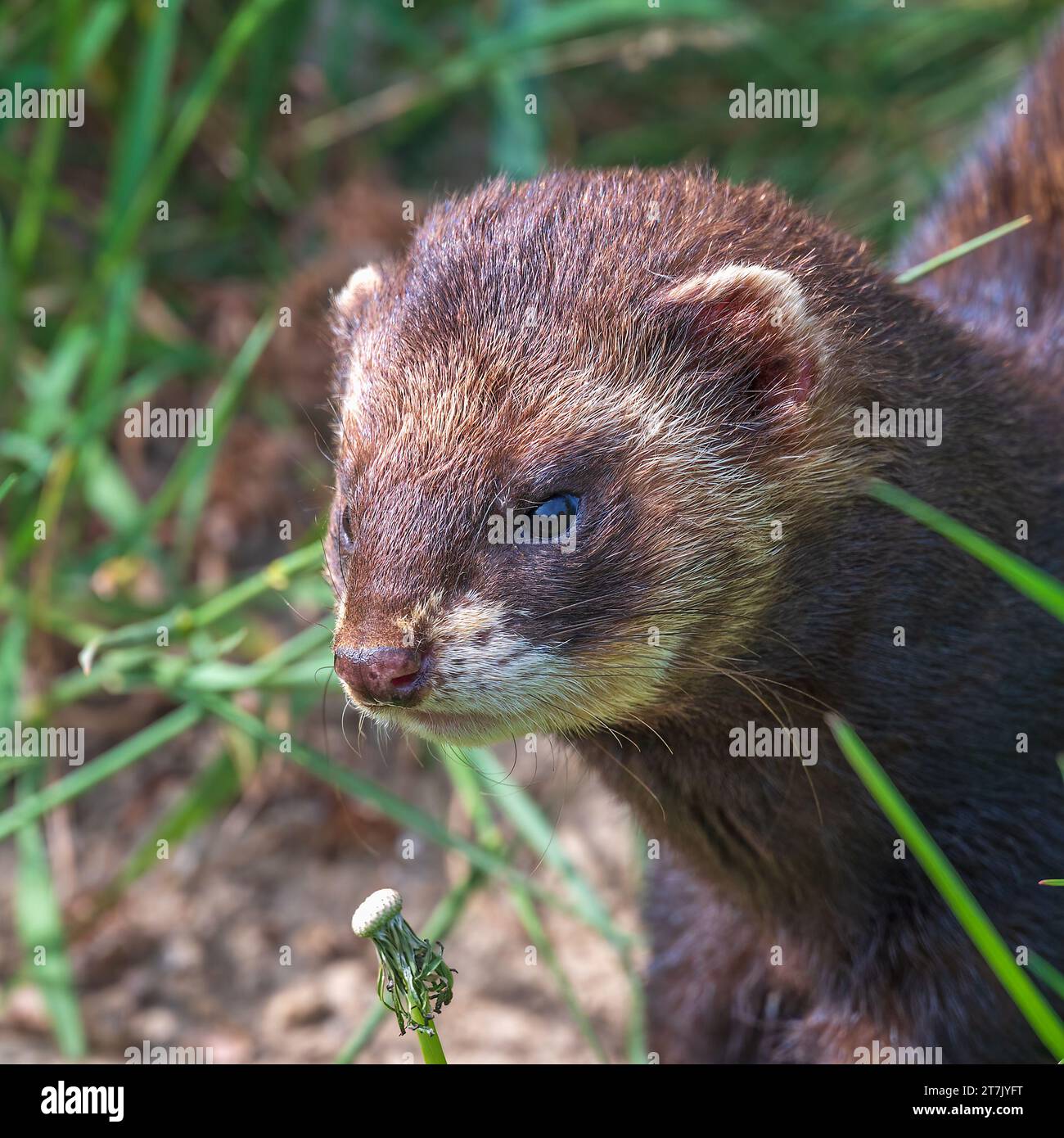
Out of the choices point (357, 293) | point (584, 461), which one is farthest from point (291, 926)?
point (584, 461)

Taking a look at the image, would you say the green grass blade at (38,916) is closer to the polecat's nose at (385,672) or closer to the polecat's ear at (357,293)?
the polecat's ear at (357,293)

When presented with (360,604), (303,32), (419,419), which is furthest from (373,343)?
(303,32)

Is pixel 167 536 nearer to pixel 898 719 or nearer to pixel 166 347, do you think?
pixel 166 347

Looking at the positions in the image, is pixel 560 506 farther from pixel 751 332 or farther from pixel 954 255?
pixel 954 255

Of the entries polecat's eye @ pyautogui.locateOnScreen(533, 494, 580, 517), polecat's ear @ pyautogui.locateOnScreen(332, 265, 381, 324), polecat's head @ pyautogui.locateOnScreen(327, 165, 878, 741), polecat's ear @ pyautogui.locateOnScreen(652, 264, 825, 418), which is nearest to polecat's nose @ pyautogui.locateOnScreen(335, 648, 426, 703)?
polecat's head @ pyautogui.locateOnScreen(327, 165, 878, 741)

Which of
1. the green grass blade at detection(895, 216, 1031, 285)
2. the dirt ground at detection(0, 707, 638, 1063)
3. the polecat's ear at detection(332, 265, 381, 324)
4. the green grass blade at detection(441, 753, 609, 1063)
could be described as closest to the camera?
the green grass blade at detection(895, 216, 1031, 285)

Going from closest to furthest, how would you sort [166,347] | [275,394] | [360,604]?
1. [360,604]
2. [166,347]
3. [275,394]

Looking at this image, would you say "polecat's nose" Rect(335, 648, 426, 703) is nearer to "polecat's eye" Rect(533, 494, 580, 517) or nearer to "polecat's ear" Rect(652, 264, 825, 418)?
"polecat's eye" Rect(533, 494, 580, 517)
